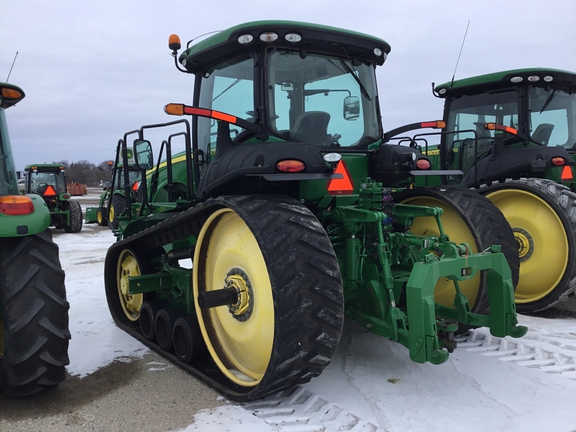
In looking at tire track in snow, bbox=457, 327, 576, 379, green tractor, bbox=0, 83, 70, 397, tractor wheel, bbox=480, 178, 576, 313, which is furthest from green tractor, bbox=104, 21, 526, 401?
tractor wheel, bbox=480, 178, 576, 313

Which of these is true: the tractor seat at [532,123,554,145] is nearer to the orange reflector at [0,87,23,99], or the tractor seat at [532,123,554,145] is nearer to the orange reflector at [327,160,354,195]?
the orange reflector at [327,160,354,195]

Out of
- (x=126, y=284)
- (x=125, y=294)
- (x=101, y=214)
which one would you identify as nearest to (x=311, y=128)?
(x=126, y=284)

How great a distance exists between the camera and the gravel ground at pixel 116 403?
3210mm

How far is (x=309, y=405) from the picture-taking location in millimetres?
3377

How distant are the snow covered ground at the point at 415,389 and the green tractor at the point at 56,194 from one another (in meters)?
11.1

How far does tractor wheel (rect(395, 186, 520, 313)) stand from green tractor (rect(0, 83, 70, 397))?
303 centimetres

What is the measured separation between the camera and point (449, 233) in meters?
4.57

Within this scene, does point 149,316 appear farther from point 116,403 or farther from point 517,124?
point 517,124

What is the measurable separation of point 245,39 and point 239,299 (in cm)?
191

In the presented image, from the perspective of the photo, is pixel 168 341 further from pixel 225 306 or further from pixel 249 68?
pixel 249 68

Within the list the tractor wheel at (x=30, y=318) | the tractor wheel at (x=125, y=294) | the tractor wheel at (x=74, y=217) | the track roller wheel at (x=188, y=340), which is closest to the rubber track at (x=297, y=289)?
the track roller wheel at (x=188, y=340)

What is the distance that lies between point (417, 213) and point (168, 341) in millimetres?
2420

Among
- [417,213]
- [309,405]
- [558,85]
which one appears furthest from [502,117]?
[309,405]

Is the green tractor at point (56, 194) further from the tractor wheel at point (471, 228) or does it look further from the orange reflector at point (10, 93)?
the tractor wheel at point (471, 228)
